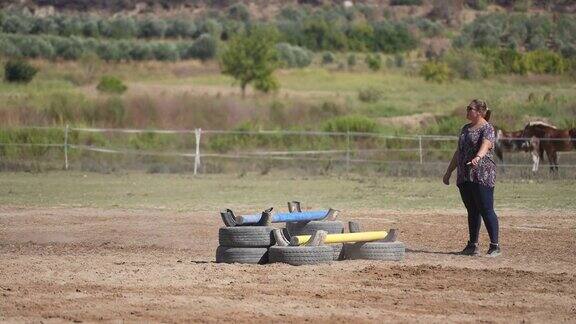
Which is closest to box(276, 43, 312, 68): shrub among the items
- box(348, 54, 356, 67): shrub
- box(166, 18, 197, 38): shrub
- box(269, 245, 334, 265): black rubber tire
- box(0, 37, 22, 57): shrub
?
box(348, 54, 356, 67): shrub

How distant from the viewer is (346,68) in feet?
233

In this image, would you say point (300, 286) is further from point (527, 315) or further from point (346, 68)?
point (346, 68)

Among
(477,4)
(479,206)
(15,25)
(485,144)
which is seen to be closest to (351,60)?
(15,25)

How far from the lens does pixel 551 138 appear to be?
1309 inches

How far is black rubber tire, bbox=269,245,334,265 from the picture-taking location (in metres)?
12.2

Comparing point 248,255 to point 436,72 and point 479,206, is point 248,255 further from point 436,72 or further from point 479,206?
point 436,72

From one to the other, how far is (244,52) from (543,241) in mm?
40592

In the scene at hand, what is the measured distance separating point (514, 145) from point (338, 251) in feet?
72.2

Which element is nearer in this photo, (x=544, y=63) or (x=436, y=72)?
(x=436, y=72)

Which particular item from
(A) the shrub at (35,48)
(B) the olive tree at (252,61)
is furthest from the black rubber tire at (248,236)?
(A) the shrub at (35,48)

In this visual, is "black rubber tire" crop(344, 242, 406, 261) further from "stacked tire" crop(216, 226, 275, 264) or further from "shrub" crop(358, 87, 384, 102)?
"shrub" crop(358, 87, 384, 102)

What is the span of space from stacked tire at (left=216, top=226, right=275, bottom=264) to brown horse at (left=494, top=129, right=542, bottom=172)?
2151 cm

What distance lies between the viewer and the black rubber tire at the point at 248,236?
12.4 m

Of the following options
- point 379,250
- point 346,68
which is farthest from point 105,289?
point 346,68
